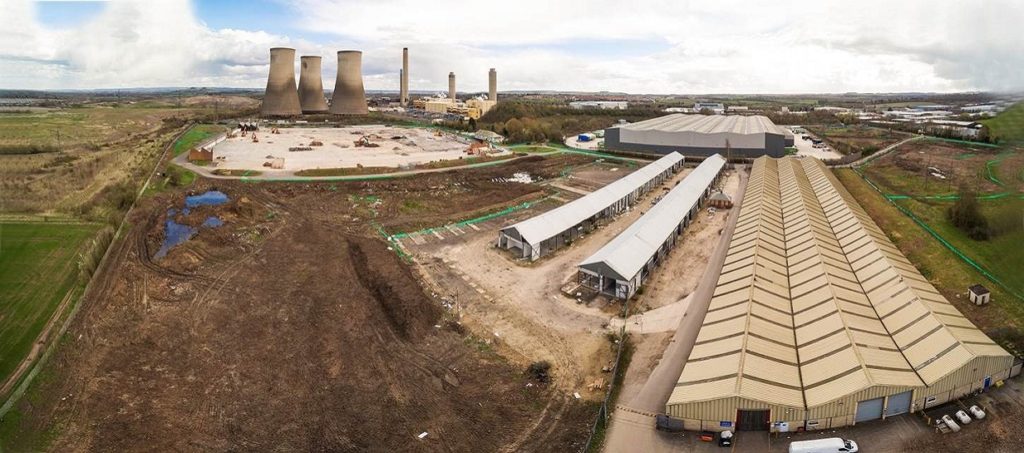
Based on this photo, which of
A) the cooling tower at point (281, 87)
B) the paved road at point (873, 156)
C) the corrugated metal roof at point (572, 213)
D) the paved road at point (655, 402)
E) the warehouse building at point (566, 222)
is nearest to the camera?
the paved road at point (655, 402)

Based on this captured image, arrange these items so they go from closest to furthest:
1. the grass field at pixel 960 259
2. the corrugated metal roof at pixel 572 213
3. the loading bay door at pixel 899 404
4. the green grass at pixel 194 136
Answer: the grass field at pixel 960 259, the loading bay door at pixel 899 404, the corrugated metal roof at pixel 572 213, the green grass at pixel 194 136

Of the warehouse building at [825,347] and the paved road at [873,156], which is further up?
the paved road at [873,156]

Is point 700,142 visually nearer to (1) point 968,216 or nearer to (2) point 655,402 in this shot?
(1) point 968,216

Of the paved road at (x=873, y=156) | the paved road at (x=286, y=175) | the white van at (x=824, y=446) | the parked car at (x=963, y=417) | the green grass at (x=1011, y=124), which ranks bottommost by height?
the white van at (x=824, y=446)

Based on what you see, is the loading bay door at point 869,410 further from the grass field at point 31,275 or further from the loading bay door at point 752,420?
the grass field at point 31,275

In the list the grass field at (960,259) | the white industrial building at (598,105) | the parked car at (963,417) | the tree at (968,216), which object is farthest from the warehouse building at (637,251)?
the white industrial building at (598,105)

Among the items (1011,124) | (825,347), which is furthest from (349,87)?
(1011,124)
